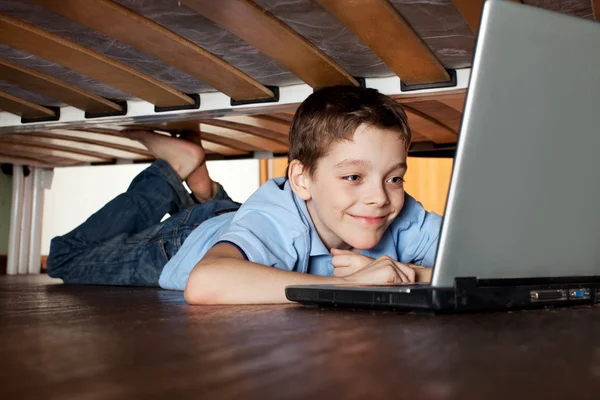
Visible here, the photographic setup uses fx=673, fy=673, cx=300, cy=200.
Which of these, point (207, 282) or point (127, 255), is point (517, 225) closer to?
point (207, 282)

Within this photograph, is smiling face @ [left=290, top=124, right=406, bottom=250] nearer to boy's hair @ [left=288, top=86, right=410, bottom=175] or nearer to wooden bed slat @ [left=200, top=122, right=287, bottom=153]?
boy's hair @ [left=288, top=86, right=410, bottom=175]

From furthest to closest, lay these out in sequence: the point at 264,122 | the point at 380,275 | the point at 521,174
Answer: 1. the point at 264,122
2. the point at 380,275
3. the point at 521,174

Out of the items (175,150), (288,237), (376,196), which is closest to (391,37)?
(376,196)

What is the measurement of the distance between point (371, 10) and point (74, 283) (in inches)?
50.8

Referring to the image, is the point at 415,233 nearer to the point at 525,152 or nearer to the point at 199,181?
the point at 525,152

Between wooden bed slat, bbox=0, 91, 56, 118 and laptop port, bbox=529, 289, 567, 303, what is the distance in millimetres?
1416

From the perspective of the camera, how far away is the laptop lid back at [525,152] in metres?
0.71

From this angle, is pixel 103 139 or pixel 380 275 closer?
pixel 380 275

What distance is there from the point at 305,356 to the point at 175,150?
1.64 metres

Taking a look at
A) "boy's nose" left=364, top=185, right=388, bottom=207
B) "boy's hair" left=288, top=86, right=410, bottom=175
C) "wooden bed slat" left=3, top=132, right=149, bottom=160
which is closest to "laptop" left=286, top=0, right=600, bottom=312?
"boy's nose" left=364, top=185, right=388, bottom=207

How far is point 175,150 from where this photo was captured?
6.80 ft

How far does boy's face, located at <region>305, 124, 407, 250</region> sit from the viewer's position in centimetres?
122

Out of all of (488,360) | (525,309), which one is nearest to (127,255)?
(525,309)

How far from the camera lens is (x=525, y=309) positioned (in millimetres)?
853
